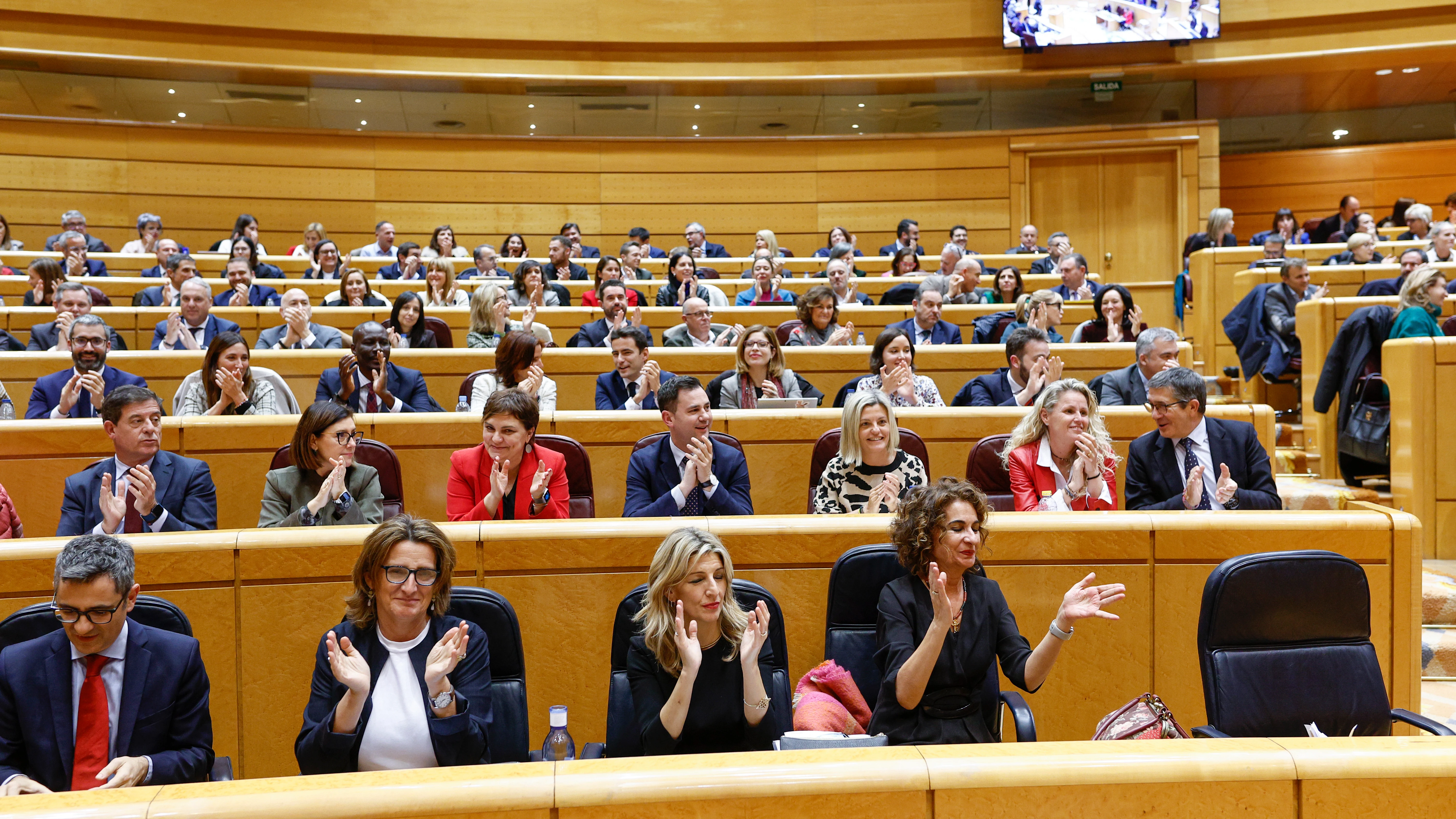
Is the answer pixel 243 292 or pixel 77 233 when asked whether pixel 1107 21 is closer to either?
pixel 243 292

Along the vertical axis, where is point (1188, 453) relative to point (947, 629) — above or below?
above

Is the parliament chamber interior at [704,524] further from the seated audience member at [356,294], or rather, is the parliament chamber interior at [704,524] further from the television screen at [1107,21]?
the television screen at [1107,21]

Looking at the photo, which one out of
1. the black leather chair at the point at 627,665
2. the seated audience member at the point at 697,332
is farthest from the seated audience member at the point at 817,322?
the black leather chair at the point at 627,665

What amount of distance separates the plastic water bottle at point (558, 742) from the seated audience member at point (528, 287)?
4.34 meters

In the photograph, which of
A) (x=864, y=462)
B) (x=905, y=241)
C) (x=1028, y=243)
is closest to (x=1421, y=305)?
(x=864, y=462)

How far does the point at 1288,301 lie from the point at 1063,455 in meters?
3.70

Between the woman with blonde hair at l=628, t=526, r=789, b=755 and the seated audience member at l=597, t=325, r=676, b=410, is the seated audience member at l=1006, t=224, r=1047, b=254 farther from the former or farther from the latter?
the woman with blonde hair at l=628, t=526, r=789, b=755

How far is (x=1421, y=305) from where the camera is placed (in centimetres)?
463

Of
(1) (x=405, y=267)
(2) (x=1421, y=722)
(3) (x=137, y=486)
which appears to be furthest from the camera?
(1) (x=405, y=267)

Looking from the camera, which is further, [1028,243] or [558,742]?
[1028,243]

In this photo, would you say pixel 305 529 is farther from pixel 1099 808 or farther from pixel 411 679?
pixel 1099 808

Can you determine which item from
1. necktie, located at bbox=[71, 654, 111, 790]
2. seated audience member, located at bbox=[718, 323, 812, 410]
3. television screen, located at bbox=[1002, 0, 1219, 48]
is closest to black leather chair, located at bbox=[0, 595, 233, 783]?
necktie, located at bbox=[71, 654, 111, 790]

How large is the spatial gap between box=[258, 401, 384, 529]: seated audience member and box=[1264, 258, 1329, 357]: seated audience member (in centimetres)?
506

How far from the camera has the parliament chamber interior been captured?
1.70 m
